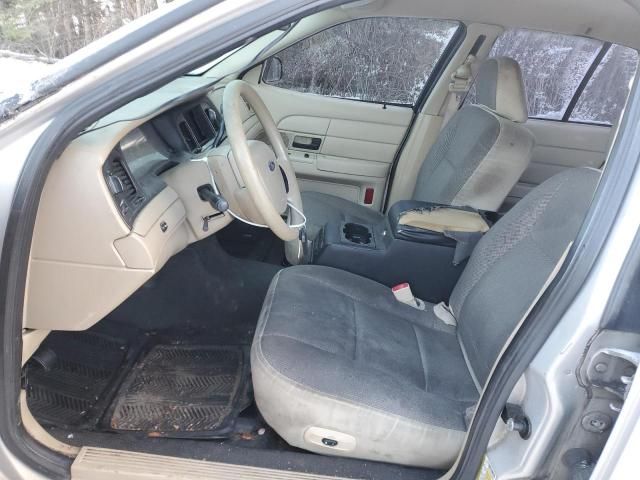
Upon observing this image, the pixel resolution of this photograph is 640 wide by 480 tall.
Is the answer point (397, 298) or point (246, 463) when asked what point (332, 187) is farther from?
point (246, 463)

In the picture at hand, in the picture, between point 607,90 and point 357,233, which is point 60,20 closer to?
point 357,233

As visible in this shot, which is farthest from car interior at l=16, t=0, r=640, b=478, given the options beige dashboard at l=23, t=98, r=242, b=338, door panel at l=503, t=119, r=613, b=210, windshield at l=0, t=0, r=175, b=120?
windshield at l=0, t=0, r=175, b=120

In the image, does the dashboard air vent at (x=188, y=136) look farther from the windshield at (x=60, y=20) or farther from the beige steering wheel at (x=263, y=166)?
the windshield at (x=60, y=20)

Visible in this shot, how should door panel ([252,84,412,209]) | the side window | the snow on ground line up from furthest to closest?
door panel ([252,84,412,209]) < the side window < the snow on ground

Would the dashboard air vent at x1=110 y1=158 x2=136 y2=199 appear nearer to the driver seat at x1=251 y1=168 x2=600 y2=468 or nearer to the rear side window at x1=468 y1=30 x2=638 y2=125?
the driver seat at x1=251 y1=168 x2=600 y2=468

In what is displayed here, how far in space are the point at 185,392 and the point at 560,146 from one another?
2376 millimetres

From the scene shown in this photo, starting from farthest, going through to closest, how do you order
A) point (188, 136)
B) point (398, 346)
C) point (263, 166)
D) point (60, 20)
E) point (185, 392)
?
point (60, 20) → point (188, 136) → point (185, 392) → point (398, 346) → point (263, 166)

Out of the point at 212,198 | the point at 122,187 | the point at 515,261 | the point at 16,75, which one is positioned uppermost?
the point at 16,75

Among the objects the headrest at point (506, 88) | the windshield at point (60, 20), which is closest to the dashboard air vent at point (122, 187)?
the headrest at point (506, 88)

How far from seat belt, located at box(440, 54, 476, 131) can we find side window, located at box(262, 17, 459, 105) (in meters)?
0.14

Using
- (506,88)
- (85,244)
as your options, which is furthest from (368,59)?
(85,244)

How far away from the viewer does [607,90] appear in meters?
2.84

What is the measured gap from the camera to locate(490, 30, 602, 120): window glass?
8.49 ft

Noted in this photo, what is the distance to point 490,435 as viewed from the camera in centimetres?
111
